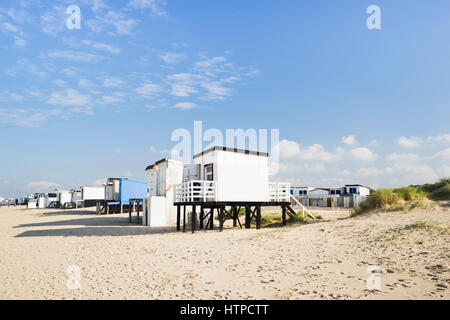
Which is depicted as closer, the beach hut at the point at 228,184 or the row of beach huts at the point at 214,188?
the beach hut at the point at 228,184

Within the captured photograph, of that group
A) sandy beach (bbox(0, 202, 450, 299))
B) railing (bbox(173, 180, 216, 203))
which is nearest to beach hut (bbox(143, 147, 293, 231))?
railing (bbox(173, 180, 216, 203))

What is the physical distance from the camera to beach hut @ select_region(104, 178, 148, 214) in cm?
3606

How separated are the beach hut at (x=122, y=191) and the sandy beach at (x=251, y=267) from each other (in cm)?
2268

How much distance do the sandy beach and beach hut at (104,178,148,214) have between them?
22.7 metres

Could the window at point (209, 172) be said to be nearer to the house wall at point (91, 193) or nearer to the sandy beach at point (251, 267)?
the sandy beach at point (251, 267)

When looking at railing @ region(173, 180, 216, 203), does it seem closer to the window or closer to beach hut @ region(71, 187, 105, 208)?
the window

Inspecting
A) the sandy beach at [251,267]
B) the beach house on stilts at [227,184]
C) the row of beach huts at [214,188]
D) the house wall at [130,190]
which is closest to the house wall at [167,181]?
the row of beach huts at [214,188]

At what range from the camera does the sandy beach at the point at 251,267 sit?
6.53 metres

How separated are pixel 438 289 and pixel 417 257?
7.40 feet

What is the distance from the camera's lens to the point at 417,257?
27.0 feet

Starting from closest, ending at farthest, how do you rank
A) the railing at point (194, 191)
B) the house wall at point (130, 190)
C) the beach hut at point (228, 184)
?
the railing at point (194, 191)
the beach hut at point (228, 184)
the house wall at point (130, 190)

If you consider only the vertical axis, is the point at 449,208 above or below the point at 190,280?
above
